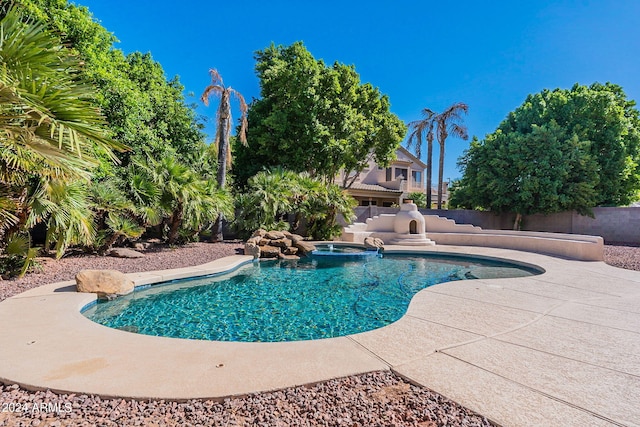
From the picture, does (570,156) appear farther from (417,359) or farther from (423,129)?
(417,359)

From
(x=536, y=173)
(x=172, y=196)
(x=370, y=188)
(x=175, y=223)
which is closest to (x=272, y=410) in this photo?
(x=172, y=196)

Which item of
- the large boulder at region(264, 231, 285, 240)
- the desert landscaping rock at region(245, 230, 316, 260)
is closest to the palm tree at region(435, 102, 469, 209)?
the desert landscaping rock at region(245, 230, 316, 260)

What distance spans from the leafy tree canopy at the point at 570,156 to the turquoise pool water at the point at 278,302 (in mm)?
11682

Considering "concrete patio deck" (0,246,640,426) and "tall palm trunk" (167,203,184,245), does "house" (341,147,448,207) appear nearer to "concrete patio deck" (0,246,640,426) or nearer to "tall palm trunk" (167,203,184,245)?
"tall palm trunk" (167,203,184,245)

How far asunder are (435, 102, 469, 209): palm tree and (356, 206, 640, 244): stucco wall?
2.88 m

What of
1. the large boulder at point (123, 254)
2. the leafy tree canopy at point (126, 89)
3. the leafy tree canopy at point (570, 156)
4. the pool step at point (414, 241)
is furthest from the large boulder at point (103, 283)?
the leafy tree canopy at point (570, 156)

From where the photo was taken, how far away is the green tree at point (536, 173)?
722 inches

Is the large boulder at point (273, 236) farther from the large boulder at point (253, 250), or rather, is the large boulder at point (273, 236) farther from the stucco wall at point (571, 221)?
the stucco wall at point (571, 221)

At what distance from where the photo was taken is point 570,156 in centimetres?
1823

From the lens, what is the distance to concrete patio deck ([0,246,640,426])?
8.44ft

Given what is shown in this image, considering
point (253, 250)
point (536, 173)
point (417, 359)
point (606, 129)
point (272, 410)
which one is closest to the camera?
point (272, 410)

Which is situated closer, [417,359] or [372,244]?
[417,359]

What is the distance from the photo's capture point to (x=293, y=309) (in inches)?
243

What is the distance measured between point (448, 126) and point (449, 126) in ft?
0.26
